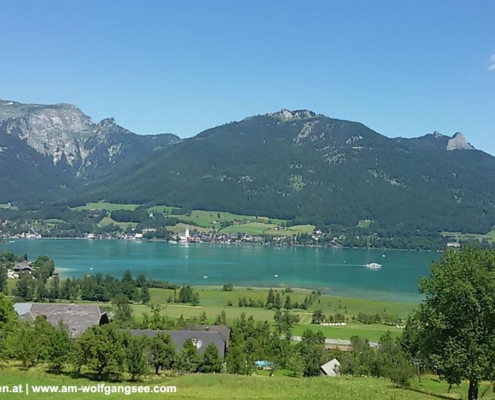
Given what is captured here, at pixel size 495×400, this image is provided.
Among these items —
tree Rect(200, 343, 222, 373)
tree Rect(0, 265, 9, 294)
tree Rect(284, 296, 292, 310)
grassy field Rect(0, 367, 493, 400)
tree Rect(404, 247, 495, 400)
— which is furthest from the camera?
tree Rect(0, 265, 9, 294)

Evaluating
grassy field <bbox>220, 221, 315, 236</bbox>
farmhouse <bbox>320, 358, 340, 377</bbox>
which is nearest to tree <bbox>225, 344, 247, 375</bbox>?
farmhouse <bbox>320, 358, 340, 377</bbox>

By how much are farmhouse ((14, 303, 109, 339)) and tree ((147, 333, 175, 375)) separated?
21.7 feet

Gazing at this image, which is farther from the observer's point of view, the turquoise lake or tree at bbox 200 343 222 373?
the turquoise lake

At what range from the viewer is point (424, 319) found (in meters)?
17.3

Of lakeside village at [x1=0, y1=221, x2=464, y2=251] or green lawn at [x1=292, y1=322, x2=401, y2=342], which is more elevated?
lakeside village at [x1=0, y1=221, x2=464, y2=251]

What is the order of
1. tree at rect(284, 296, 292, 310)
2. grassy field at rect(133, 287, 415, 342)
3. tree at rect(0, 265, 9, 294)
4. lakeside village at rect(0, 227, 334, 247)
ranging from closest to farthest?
grassy field at rect(133, 287, 415, 342) → tree at rect(284, 296, 292, 310) → tree at rect(0, 265, 9, 294) → lakeside village at rect(0, 227, 334, 247)

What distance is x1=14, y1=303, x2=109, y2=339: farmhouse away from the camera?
31.4 metres

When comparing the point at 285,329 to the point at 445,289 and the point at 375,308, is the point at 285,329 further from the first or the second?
the point at 445,289

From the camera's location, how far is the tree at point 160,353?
24.9m

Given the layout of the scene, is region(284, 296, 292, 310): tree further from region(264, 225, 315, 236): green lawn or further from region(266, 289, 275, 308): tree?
region(264, 225, 315, 236): green lawn

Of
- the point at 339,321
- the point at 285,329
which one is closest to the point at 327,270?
the point at 339,321

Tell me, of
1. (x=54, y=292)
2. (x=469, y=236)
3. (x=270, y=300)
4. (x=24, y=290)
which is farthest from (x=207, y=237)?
(x=270, y=300)

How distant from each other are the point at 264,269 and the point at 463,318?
277 ft

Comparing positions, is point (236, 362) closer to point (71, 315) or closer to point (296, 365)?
point (296, 365)
